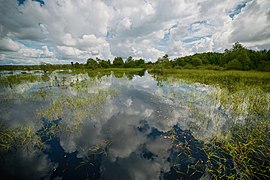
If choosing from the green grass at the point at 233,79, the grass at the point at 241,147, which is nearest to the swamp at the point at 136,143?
the grass at the point at 241,147

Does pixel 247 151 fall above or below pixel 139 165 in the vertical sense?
above

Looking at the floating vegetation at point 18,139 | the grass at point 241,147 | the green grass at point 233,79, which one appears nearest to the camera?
the grass at point 241,147

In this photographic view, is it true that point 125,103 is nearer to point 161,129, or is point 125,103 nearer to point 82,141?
point 161,129

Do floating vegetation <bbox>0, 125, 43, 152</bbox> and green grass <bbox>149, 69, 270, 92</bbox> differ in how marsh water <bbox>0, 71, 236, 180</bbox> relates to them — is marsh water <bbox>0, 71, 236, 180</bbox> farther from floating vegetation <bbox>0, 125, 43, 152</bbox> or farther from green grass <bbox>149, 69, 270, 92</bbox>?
green grass <bbox>149, 69, 270, 92</bbox>

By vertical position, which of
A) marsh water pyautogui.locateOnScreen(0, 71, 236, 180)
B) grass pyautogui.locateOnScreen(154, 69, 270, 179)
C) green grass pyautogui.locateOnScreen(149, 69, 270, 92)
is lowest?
marsh water pyautogui.locateOnScreen(0, 71, 236, 180)

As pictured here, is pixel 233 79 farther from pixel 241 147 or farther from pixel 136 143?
pixel 136 143

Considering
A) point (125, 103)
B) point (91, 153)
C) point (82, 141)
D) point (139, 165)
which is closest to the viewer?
point (139, 165)

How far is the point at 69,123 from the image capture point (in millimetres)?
7305

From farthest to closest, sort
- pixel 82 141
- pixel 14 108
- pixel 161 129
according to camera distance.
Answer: pixel 14 108, pixel 161 129, pixel 82 141

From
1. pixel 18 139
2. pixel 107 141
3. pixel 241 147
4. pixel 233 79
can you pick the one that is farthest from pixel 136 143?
pixel 233 79

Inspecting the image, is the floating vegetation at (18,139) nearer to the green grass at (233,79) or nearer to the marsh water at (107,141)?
the marsh water at (107,141)

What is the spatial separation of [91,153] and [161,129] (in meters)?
3.58

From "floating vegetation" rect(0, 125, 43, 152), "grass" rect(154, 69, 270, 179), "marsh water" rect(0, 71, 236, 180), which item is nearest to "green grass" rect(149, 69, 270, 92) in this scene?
"grass" rect(154, 69, 270, 179)

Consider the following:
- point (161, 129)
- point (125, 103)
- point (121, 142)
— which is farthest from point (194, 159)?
point (125, 103)
